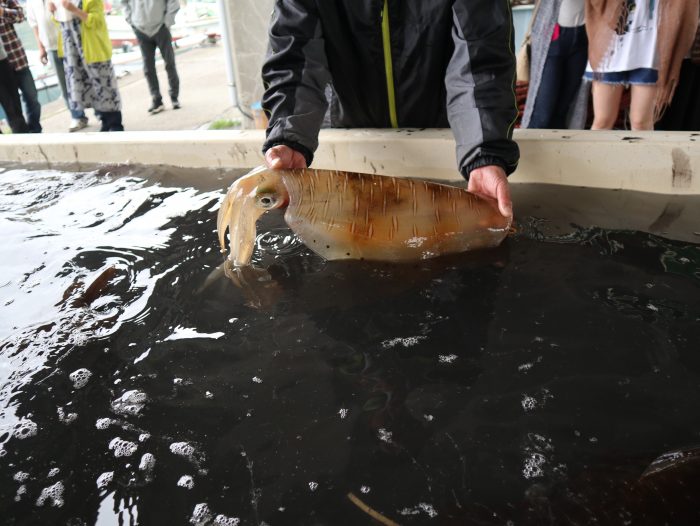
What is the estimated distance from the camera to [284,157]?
1.94 metres

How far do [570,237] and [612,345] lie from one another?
0.58 metres

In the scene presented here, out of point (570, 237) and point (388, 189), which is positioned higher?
point (388, 189)

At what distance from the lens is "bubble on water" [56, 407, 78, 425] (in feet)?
4.00

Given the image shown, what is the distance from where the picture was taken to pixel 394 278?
5.45 ft

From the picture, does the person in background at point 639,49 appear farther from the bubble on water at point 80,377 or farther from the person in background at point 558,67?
the bubble on water at point 80,377

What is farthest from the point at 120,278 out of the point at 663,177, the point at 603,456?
the point at 663,177

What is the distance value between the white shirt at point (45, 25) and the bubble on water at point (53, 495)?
20.4 feet

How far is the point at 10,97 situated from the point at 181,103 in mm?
2132

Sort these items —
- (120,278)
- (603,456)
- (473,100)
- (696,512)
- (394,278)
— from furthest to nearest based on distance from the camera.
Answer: (473,100) → (120,278) → (394,278) → (603,456) → (696,512)

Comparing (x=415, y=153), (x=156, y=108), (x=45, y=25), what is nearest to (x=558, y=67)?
(x=415, y=153)

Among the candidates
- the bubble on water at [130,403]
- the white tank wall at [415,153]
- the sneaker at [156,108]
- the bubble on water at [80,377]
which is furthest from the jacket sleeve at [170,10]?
the bubble on water at [130,403]

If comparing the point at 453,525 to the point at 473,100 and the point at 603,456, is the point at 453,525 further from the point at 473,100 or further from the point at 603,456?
the point at 473,100

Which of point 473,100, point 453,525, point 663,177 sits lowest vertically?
point 453,525

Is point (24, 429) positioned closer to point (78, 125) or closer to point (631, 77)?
point (631, 77)
